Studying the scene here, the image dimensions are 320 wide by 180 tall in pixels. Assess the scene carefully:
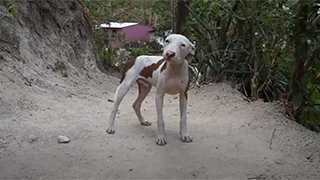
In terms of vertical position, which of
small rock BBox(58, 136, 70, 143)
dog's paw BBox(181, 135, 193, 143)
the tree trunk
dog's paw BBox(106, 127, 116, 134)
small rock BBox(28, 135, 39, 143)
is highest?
the tree trunk

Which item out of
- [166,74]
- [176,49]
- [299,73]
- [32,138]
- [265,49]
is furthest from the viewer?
[265,49]

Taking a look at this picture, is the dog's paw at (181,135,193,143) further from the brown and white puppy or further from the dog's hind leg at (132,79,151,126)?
the dog's hind leg at (132,79,151,126)

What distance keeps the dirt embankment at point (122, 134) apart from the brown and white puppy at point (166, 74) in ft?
0.57

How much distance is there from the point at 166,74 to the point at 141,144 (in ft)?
1.93

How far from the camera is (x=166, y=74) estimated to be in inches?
136

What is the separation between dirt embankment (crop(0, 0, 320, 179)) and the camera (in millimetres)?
2930

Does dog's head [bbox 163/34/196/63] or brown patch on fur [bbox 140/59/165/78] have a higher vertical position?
dog's head [bbox 163/34/196/63]

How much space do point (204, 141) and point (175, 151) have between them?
0.37m

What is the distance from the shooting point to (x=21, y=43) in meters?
5.90

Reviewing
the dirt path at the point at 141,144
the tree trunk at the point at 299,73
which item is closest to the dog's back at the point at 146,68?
the dirt path at the point at 141,144

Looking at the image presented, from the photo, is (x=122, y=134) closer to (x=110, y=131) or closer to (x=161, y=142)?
(x=110, y=131)

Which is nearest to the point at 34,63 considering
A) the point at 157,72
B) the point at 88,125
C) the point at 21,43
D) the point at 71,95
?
the point at 21,43

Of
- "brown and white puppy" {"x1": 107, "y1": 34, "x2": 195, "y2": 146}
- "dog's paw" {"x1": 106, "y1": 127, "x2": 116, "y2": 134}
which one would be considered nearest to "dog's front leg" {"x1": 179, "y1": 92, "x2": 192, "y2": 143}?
"brown and white puppy" {"x1": 107, "y1": 34, "x2": 195, "y2": 146}

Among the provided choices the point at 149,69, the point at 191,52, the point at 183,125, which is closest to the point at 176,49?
the point at 191,52
